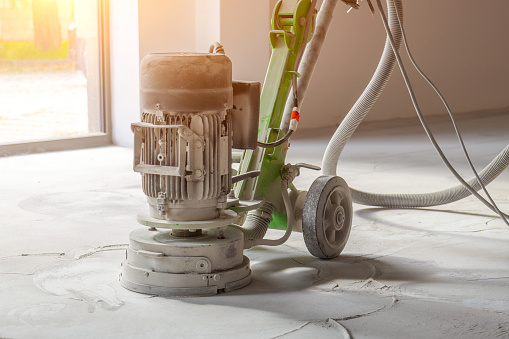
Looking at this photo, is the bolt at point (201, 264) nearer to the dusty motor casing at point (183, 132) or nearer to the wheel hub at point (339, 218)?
the dusty motor casing at point (183, 132)

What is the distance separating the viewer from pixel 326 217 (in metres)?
3.30

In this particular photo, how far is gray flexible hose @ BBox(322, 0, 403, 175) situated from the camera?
3.89m

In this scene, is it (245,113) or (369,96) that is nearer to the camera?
(245,113)

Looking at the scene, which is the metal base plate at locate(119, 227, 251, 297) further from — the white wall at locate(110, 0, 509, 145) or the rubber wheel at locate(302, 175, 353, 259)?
the white wall at locate(110, 0, 509, 145)

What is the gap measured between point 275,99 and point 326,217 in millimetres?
545

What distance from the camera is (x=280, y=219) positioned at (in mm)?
3459

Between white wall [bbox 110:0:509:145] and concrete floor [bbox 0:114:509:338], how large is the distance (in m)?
1.69

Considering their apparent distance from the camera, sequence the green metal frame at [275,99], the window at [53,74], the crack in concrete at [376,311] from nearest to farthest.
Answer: the crack in concrete at [376,311]
the green metal frame at [275,99]
the window at [53,74]

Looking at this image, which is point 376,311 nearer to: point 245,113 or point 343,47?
point 245,113

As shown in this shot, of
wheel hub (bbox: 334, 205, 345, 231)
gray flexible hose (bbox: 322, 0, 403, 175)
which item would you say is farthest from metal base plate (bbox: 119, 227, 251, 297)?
gray flexible hose (bbox: 322, 0, 403, 175)

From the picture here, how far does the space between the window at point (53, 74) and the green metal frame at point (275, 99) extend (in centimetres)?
340

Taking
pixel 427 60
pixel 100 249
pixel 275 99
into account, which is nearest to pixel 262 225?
pixel 275 99

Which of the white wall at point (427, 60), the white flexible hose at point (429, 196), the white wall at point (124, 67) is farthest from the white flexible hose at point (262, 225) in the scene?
the white wall at point (427, 60)

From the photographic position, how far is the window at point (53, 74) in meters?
6.33
